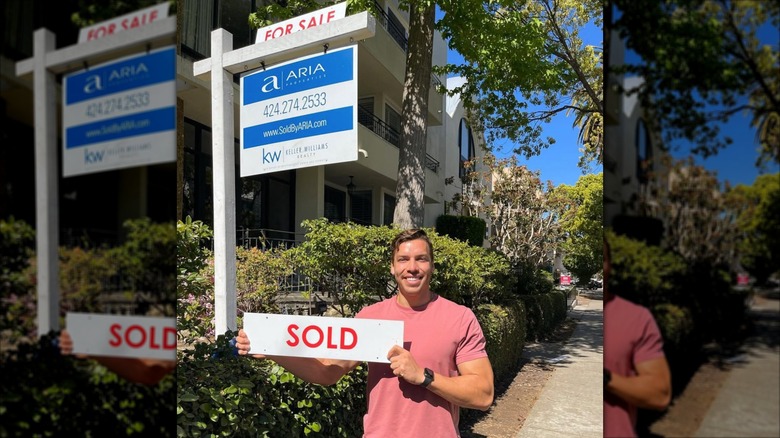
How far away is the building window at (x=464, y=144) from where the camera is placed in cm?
2289

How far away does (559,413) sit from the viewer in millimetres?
6137

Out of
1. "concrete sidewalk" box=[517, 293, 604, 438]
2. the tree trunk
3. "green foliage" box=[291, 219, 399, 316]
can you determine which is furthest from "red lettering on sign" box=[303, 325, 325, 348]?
the tree trunk

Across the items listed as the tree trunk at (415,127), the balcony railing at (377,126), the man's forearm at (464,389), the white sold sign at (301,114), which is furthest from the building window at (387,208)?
the man's forearm at (464,389)

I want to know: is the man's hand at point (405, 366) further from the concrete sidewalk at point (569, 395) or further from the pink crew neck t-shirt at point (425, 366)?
the concrete sidewalk at point (569, 395)

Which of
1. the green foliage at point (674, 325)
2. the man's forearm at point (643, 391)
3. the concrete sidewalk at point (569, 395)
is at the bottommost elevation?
the concrete sidewalk at point (569, 395)

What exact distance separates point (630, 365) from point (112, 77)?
0.84 m

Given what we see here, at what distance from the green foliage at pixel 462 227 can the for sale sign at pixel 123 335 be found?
18.4 metres

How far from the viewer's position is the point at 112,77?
762 millimetres

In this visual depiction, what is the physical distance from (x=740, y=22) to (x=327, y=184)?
Answer: 1440 centimetres

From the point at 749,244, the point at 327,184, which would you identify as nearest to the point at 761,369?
the point at 749,244

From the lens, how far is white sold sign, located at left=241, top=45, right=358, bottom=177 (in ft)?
9.55

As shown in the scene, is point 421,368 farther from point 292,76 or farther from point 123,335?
point 292,76

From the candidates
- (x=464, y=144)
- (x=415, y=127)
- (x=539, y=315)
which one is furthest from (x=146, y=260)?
(x=464, y=144)

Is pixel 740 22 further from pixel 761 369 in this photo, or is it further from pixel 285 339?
pixel 285 339
